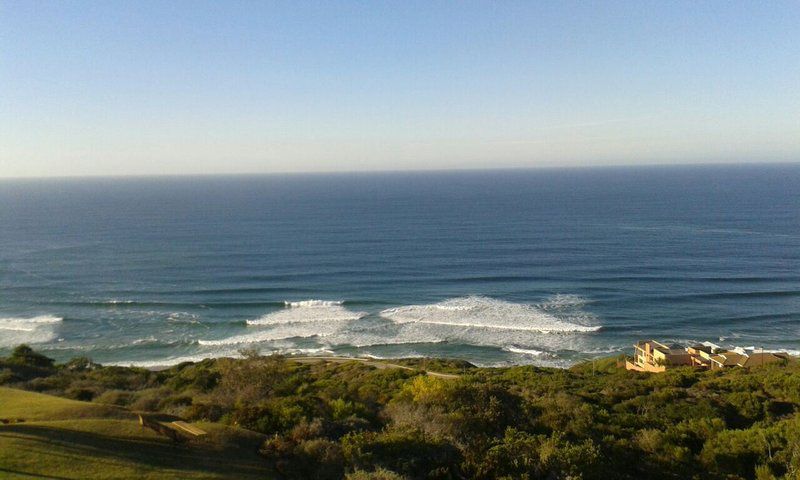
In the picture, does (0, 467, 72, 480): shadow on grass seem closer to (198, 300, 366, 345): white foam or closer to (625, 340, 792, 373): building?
(625, 340, 792, 373): building

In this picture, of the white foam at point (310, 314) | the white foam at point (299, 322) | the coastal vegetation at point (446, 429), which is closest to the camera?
the coastal vegetation at point (446, 429)

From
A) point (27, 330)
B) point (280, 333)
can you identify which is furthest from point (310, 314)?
point (27, 330)

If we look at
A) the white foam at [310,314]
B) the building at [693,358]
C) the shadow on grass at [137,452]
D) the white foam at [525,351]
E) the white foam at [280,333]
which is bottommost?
the white foam at [525,351]

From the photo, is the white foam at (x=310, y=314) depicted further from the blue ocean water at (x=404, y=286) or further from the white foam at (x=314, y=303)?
the blue ocean water at (x=404, y=286)

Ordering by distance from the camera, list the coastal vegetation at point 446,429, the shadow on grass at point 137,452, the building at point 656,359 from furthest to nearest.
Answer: the building at point 656,359 → the coastal vegetation at point 446,429 → the shadow on grass at point 137,452

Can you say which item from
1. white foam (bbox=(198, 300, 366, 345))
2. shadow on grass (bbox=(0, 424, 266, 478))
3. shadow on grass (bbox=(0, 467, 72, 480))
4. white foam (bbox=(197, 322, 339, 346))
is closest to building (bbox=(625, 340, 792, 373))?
white foam (bbox=(198, 300, 366, 345))

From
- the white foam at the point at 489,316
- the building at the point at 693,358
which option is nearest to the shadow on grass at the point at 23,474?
the building at the point at 693,358
